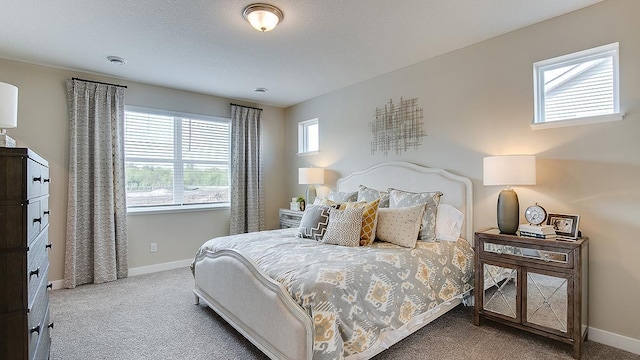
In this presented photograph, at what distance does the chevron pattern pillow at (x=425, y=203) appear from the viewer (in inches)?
112

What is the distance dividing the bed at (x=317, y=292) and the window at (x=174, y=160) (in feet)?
5.87

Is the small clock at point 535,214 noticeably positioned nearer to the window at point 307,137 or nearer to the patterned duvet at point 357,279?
the patterned duvet at point 357,279

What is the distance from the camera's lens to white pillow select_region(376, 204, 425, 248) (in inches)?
104

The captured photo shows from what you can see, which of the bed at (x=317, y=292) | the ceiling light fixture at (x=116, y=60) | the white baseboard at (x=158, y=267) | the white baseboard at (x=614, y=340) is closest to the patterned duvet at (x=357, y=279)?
the bed at (x=317, y=292)

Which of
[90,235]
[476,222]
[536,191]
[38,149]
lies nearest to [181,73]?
[38,149]

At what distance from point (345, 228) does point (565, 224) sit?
5.51 ft

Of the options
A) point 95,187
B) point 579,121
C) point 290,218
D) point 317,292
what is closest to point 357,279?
point 317,292

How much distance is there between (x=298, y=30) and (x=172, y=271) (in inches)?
136

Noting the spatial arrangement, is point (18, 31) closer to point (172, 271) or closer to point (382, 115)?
point (172, 271)

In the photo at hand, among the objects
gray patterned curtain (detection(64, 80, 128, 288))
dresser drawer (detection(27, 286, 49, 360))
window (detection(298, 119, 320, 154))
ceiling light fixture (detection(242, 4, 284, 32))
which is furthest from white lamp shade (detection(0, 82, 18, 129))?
window (detection(298, 119, 320, 154))

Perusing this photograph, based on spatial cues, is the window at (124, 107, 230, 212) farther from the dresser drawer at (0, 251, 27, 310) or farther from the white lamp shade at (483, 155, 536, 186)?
the white lamp shade at (483, 155, 536, 186)

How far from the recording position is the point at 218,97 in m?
4.75

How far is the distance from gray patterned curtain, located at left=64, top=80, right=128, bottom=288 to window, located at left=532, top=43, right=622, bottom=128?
452 cm

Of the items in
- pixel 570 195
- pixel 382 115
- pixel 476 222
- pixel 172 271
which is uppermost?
pixel 382 115
